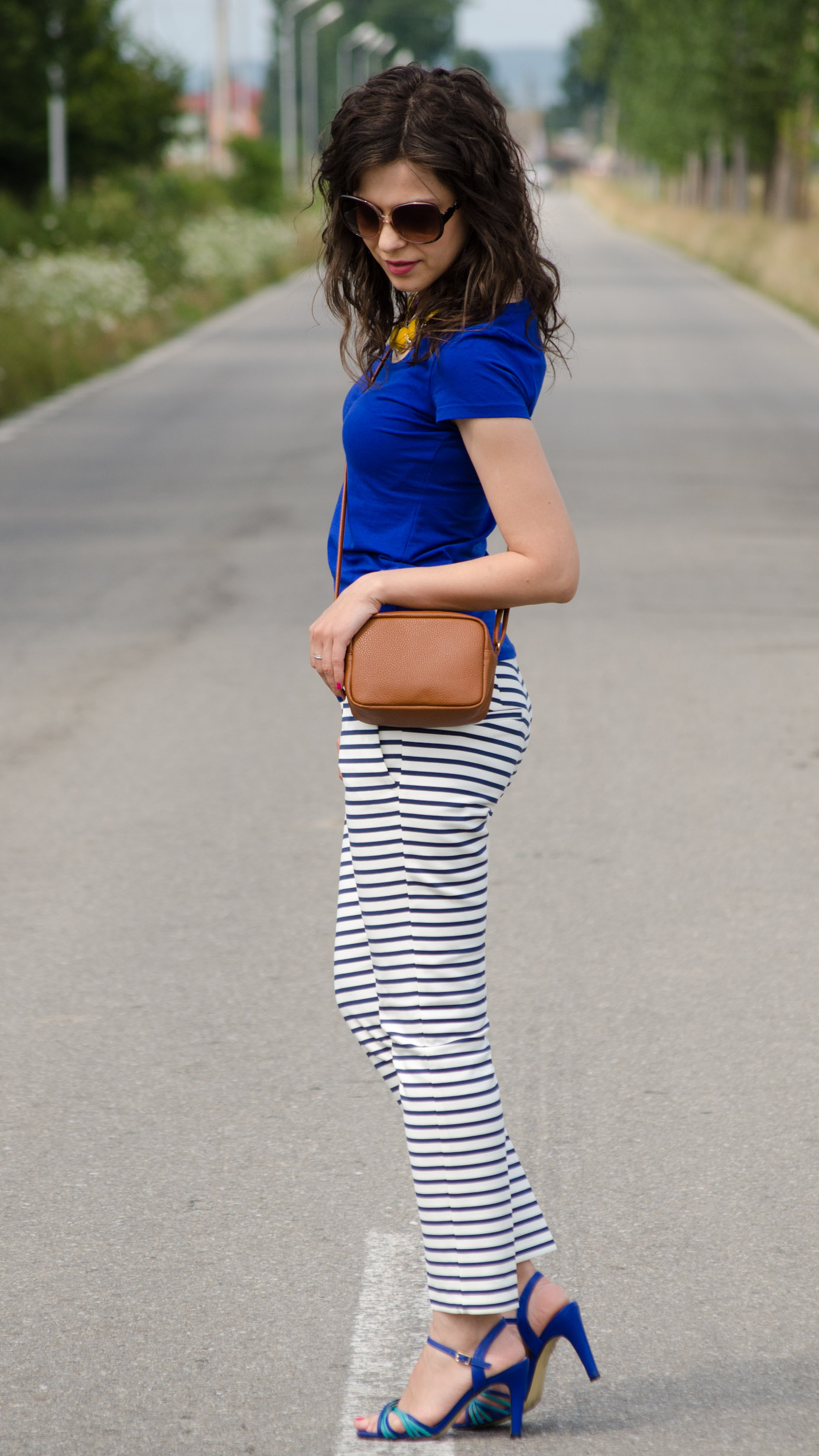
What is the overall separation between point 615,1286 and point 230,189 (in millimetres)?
48220

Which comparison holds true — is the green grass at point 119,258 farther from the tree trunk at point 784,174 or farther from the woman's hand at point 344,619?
the tree trunk at point 784,174

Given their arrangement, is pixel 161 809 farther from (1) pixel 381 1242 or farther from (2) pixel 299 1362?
(2) pixel 299 1362

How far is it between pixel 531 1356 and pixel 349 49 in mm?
88224

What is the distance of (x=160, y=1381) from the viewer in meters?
2.96

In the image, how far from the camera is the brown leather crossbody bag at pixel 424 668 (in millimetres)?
2611

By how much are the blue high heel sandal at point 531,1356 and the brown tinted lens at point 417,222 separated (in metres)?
1.51

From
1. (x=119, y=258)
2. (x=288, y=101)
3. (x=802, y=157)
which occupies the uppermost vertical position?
(x=119, y=258)

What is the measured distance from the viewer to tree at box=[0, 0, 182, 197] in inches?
1089

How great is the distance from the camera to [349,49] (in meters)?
85.4

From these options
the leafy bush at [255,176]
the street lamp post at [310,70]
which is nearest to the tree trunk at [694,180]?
the street lamp post at [310,70]

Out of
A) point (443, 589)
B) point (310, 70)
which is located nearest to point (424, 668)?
point (443, 589)

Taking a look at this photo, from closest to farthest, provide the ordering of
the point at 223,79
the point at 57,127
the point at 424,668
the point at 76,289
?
the point at 424,668 < the point at 76,289 < the point at 57,127 < the point at 223,79

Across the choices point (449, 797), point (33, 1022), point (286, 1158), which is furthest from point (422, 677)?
point (33, 1022)

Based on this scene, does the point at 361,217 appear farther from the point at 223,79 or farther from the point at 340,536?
the point at 223,79
